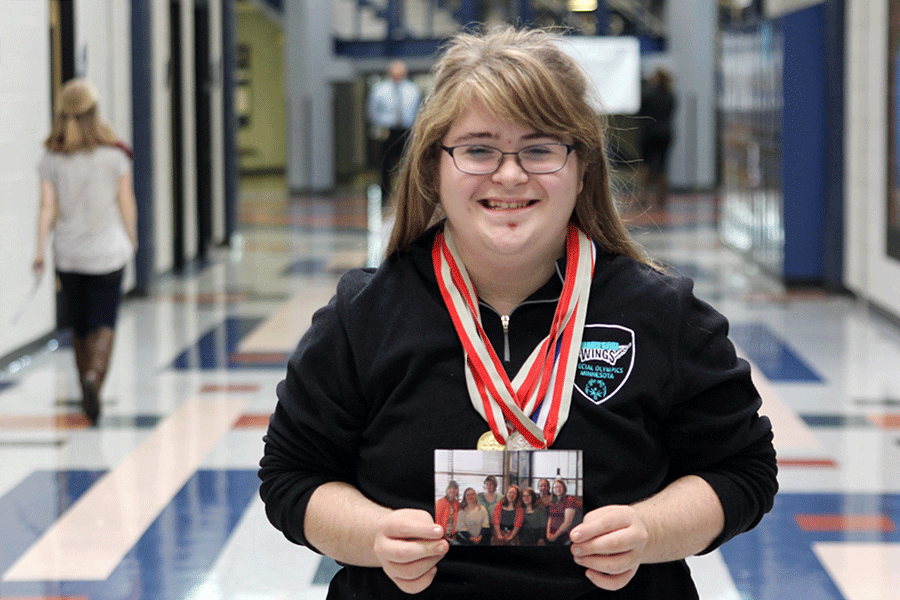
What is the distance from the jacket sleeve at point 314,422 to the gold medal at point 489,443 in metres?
0.17

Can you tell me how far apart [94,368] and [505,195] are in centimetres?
425

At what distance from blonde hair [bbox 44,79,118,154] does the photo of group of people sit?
4.31 metres

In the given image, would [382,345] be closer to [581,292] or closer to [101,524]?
[581,292]

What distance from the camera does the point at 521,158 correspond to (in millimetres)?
1559

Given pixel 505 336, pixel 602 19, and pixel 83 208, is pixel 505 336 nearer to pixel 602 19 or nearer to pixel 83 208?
pixel 83 208

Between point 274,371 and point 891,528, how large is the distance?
3.45m

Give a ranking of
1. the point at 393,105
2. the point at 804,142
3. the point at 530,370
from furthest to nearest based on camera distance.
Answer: the point at 393,105
the point at 804,142
the point at 530,370

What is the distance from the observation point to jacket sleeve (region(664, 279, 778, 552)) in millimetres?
1587

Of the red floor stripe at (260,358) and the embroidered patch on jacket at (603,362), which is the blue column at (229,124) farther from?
the embroidered patch on jacket at (603,362)

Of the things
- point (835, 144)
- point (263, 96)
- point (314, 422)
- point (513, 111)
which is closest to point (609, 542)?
point (314, 422)

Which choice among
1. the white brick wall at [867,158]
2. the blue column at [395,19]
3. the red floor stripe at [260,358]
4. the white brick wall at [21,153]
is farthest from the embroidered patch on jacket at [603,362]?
the blue column at [395,19]

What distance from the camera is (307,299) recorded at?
9078mm

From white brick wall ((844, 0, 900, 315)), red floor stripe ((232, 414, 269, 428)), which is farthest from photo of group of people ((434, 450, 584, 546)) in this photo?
white brick wall ((844, 0, 900, 315))

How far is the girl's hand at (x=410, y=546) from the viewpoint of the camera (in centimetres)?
146
